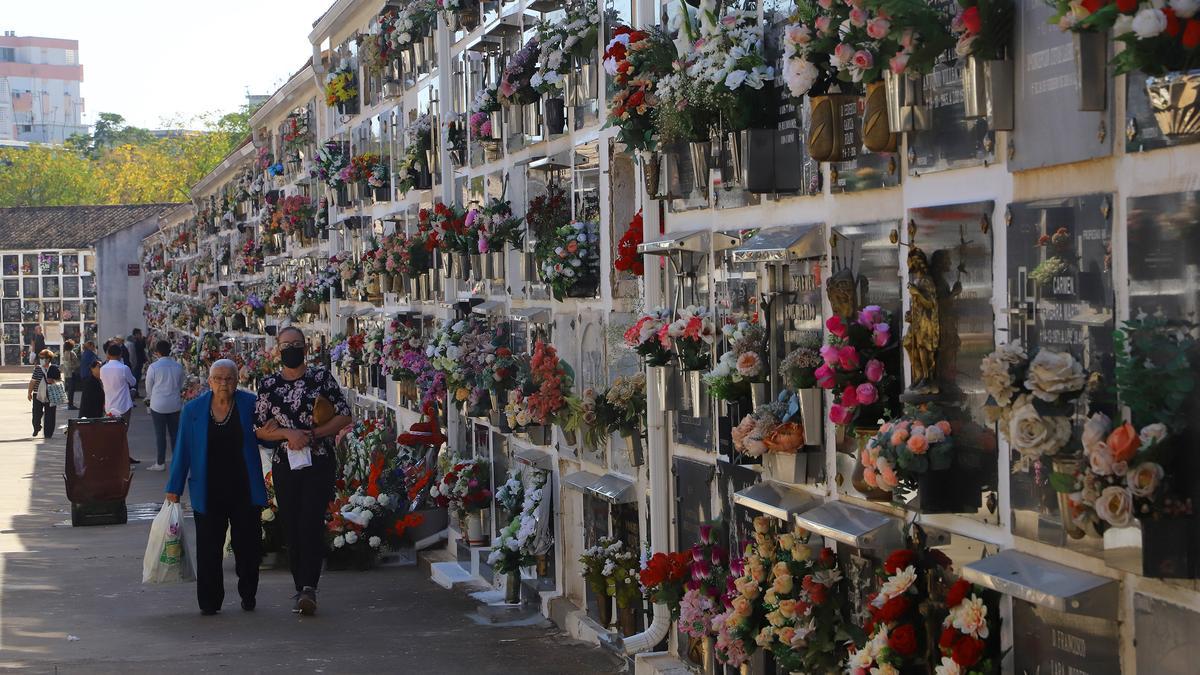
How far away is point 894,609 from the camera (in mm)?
5363

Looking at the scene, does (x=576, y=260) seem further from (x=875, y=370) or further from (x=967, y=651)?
(x=967, y=651)

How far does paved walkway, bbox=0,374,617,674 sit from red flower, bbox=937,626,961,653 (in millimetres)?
3807

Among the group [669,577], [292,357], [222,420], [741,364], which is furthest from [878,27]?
[222,420]

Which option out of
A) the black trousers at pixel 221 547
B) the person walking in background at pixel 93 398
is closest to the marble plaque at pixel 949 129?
the black trousers at pixel 221 547

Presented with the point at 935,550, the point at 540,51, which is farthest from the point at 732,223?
the point at 540,51

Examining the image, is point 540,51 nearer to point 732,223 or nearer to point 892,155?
point 732,223

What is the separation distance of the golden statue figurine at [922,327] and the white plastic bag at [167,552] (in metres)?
5.98

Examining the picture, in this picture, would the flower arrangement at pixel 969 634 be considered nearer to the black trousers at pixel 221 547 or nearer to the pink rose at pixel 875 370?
the pink rose at pixel 875 370

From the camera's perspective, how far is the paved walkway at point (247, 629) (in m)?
8.80

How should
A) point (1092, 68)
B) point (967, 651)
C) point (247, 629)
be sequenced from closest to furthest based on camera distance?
point (1092, 68) → point (967, 651) → point (247, 629)

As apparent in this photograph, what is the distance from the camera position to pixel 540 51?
33.1 feet

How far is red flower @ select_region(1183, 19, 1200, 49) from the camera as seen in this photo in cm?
375

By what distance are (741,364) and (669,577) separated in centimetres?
131

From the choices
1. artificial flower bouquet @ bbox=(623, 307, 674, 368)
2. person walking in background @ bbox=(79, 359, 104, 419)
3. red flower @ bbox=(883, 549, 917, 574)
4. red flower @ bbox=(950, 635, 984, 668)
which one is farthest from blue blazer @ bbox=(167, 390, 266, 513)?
person walking in background @ bbox=(79, 359, 104, 419)
